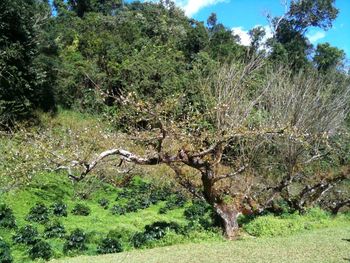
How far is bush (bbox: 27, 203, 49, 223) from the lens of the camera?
13359 mm

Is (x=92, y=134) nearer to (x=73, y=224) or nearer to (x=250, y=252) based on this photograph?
(x=73, y=224)

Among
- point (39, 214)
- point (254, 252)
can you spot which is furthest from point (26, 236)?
point (254, 252)

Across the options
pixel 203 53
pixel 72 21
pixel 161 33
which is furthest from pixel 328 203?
pixel 72 21

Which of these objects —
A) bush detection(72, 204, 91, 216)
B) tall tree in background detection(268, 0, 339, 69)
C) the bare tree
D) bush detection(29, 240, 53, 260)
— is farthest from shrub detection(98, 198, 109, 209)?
tall tree in background detection(268, 0, 339, 69)

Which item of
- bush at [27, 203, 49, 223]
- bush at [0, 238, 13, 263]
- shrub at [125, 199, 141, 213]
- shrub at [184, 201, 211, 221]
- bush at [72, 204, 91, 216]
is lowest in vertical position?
bush at [0, 238, 13, 263]

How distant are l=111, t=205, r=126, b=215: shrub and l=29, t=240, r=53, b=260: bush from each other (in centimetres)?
534

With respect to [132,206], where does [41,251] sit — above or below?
below

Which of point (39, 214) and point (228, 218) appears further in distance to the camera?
point (39, 214)

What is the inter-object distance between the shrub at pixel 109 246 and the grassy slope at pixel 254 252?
0.52 metres

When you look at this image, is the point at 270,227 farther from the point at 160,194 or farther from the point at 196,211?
the point at 160,194

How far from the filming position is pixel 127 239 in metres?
11.1

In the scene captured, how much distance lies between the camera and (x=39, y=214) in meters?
13.9

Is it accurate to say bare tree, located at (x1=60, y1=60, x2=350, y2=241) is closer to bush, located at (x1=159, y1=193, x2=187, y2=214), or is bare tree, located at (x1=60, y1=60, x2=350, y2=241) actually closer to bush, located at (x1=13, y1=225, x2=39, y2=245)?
bush, located at (x1=159, y1=193, x2=187, y2=214)

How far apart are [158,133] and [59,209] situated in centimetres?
491
